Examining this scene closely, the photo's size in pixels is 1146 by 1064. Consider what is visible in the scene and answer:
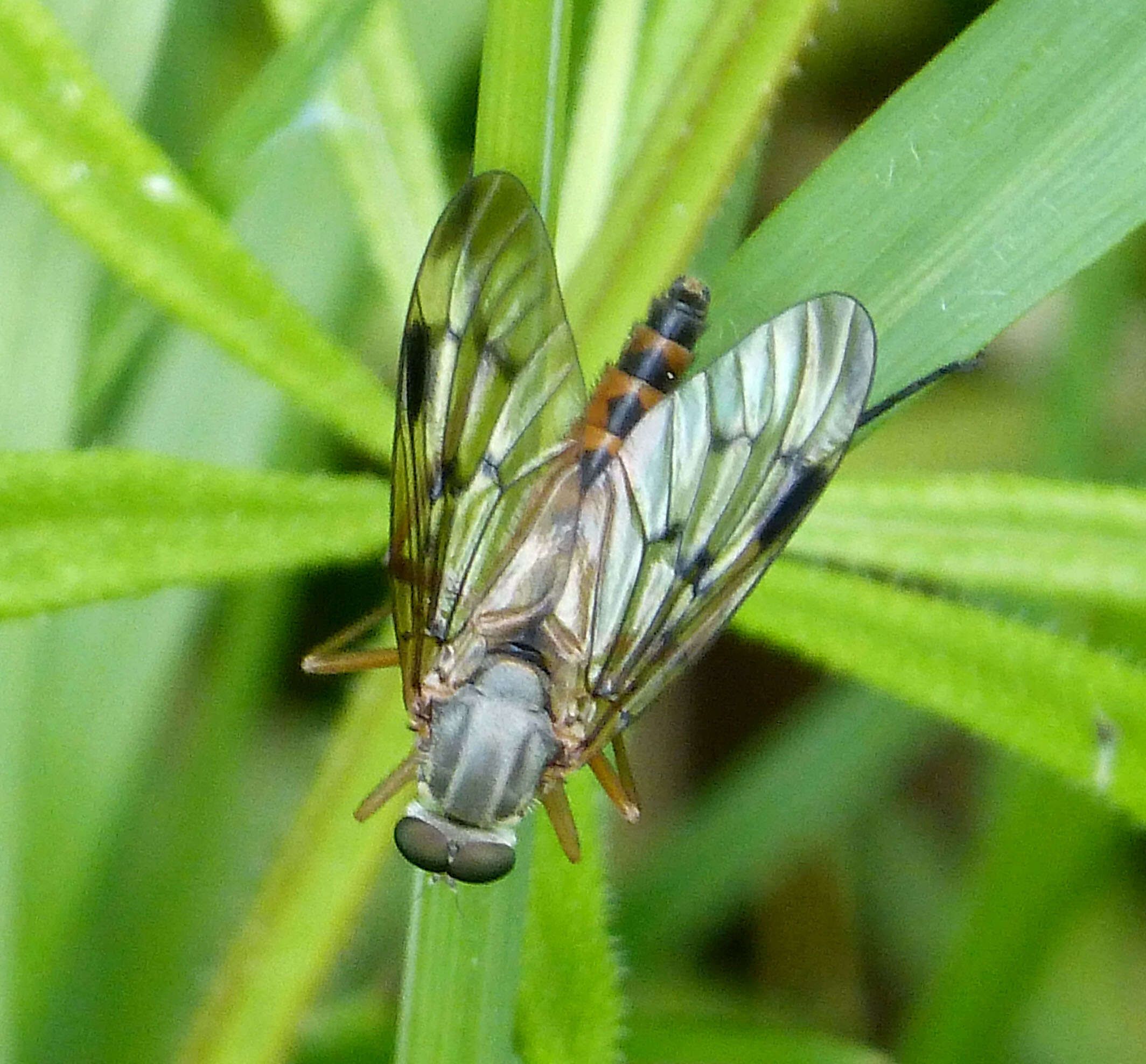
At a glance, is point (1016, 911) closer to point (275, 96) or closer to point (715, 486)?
point (715, 486)

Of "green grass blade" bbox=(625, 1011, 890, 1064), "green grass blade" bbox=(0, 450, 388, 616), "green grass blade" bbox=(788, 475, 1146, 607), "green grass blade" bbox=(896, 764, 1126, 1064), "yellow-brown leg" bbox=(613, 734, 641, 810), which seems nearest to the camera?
"green grass blade" bbox=(0, 450, 388, 616)

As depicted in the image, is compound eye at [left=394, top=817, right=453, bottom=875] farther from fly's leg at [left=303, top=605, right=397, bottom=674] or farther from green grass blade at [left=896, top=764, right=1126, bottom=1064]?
green grass blade at [left=896, top=764, right=1126, bottom=1064]

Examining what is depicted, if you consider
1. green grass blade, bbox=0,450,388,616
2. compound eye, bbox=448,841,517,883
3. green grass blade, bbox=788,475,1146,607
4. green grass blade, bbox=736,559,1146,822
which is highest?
green grass blade, bbox=788,475,1146,607

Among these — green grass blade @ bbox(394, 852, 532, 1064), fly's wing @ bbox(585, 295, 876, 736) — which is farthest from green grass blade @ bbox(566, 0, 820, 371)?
green grass blade @ bbox(394, 852, 532, 1064)

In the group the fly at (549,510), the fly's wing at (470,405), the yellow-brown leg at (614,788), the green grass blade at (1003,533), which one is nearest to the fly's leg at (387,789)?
the fly at (549,510)

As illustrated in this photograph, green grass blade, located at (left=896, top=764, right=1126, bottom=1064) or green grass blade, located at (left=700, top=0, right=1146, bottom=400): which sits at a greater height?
green grass blade, located at (left=700, top=0, right=1146, bottom=400)

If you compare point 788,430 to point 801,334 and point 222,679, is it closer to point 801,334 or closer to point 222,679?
point 801,334

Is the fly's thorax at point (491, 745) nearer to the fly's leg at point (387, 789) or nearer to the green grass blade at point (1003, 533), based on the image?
the fly's leg at point (387, 789)
